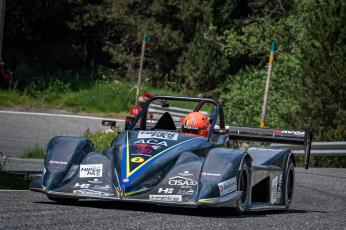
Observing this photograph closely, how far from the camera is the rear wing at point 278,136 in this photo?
46.6 ft

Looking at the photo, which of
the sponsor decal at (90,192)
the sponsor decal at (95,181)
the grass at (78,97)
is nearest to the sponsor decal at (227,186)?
the sponsor decal at (90,192)

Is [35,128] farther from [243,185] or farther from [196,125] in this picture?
[243,185]

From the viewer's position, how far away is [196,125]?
12.6m

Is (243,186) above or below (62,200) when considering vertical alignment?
above

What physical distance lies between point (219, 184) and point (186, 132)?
1972mm

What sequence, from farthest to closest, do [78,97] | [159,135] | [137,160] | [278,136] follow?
[78,97] → [278,136] → [159,135] → [137,160]

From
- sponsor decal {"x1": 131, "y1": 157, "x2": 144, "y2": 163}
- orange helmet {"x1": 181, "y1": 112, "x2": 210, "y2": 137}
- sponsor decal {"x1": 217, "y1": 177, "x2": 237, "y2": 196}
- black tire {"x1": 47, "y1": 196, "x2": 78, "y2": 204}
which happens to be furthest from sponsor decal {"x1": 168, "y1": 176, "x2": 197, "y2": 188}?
orange helmet {"x1": 181, "y1": 112, "x2": 210, "y2": 137}

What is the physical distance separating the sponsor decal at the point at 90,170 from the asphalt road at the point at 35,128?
14121 millimetres

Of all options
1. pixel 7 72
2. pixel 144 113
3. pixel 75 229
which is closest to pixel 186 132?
pixel 144 113

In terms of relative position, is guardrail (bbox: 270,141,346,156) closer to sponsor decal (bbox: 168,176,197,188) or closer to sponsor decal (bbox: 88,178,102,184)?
sponsor decal (bbox: 168,176,197,188)

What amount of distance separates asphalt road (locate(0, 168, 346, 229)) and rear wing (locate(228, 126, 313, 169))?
108 cm

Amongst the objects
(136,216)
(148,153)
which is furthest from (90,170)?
(136,216)

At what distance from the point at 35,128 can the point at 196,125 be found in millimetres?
16835

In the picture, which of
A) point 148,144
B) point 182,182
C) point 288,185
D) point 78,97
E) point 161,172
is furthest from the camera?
point 78,97
